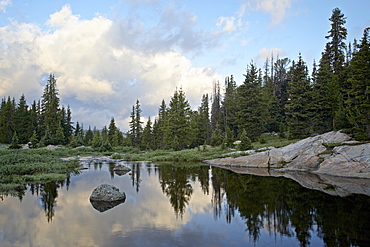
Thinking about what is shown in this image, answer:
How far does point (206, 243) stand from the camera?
7.18 meters

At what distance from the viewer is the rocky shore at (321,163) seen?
→ 15234 millimetres

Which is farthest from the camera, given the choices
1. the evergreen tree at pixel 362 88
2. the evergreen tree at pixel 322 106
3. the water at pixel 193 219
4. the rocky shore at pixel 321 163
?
the evergreen tree at pixel 322 106

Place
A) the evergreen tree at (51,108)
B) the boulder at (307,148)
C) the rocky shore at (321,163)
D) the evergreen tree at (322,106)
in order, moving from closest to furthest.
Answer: the rocky shore at (321,163), the boulder at (307,148), the evergreen tree at (322,106), the evergreen tree at (51,108)

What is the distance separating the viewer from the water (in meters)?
7.34

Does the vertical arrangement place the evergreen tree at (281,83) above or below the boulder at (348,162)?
above

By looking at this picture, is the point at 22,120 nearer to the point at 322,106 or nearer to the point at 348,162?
the point at 322,106

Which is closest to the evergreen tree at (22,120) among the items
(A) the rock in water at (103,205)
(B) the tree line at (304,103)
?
(B) the tree line at (304,103)

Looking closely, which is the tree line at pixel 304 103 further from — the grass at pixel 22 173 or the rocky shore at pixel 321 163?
the grass at pixel 22 173

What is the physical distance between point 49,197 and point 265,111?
139 feet

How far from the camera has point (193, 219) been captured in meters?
9.54

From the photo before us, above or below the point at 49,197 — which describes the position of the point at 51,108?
above

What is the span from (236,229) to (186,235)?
68.1 inches

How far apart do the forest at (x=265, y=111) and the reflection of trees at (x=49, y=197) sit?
70.4ft

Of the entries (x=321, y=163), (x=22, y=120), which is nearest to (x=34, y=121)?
(x=22, y=120)
